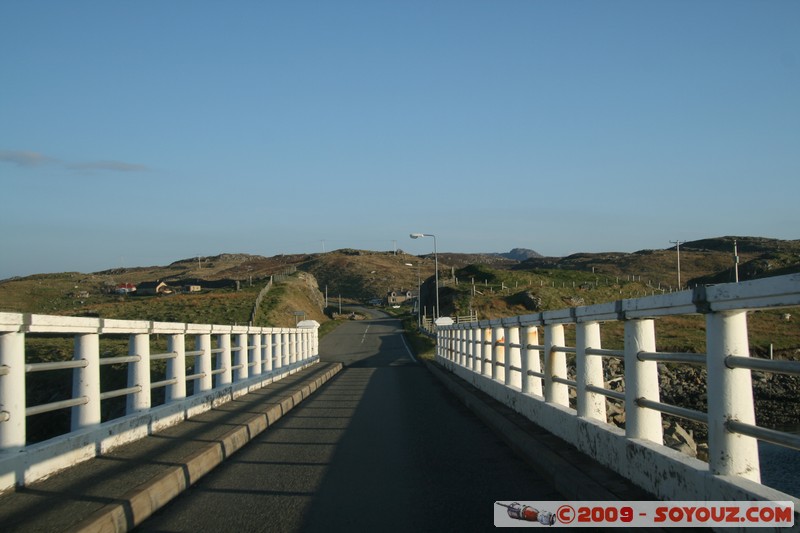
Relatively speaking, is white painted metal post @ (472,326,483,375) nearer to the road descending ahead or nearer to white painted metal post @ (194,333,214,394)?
the road descending ahead

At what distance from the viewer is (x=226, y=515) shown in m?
6.42

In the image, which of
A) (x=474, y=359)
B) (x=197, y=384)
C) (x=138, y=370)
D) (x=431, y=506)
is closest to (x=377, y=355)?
(x=474, y=359)

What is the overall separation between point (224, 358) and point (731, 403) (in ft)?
37.6

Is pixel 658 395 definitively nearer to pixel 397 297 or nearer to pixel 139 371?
pixel 139 371

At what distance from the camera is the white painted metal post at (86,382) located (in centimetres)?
811

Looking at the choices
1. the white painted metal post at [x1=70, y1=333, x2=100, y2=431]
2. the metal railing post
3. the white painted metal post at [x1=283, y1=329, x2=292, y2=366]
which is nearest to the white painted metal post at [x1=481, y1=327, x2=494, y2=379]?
the metal railing post

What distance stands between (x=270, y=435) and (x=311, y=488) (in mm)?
4002

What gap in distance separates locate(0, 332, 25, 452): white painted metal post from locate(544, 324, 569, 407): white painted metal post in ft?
18.8

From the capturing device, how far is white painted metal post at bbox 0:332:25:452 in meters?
6.48

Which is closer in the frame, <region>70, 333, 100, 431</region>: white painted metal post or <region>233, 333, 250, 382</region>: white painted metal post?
<region>70, 333, 100, 431</region>: white painted metal post

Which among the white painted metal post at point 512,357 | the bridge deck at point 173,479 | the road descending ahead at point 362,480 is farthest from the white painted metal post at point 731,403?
the white painted metal post at point 512,357

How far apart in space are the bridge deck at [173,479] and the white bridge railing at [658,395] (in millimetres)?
249

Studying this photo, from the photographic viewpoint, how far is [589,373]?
7926 millimetres

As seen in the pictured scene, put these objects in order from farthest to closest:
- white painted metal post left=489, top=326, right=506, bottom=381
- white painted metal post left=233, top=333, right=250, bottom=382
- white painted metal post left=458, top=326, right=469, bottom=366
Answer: white painted metal post left=458, top=326, right=469, bottom=366 < white painted metal post left=233, top=333, right=250, bottom=382 < white painted metal post left=489, top=326, right=506, bottom=381
